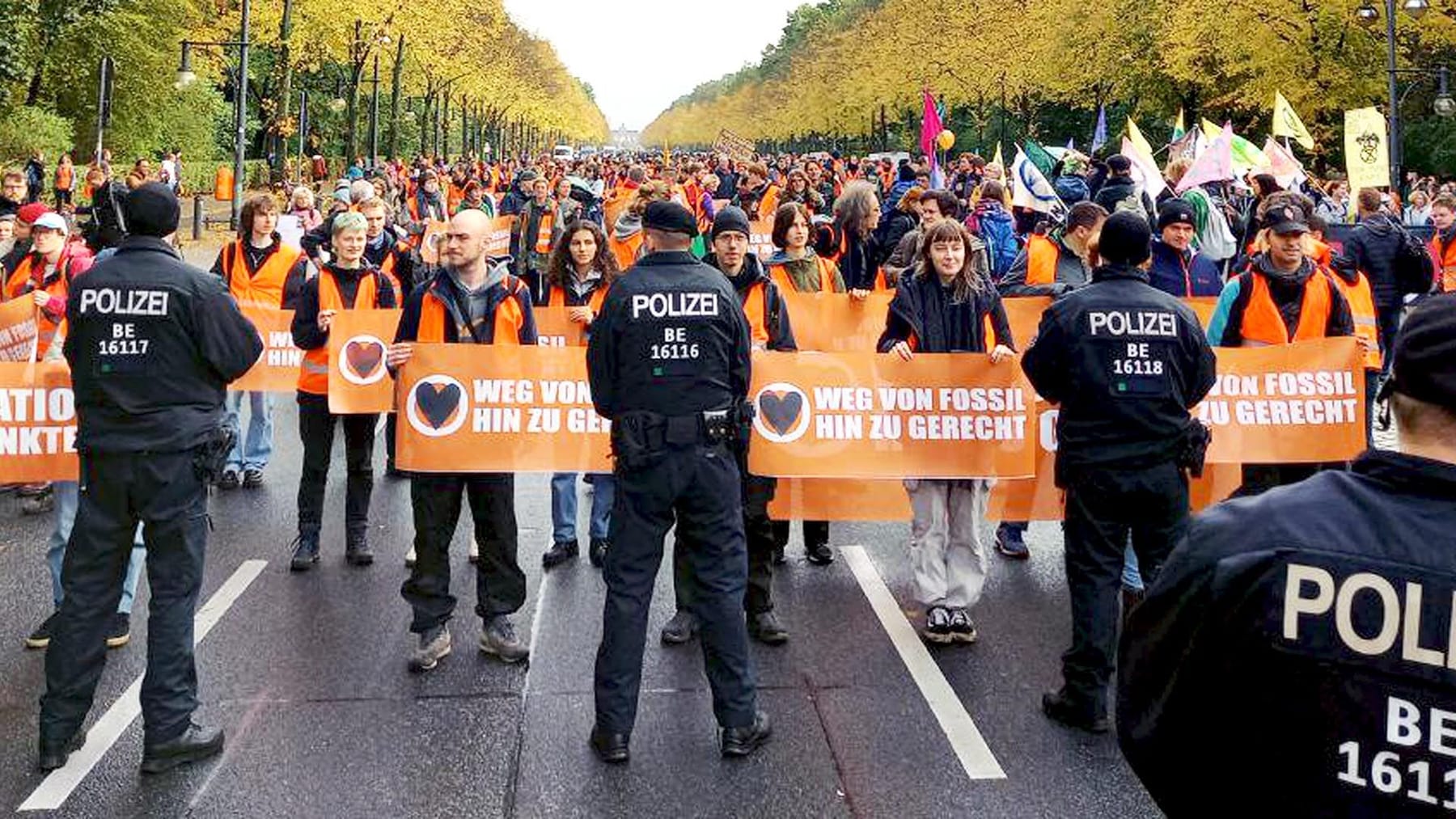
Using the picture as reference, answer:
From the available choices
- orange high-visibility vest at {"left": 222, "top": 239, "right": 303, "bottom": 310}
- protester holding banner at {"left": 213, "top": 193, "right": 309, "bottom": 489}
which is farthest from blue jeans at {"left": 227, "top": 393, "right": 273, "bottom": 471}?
orange high-visibility vest at {"left": 222, "top": 239, "right": 303, "bottom": 310}

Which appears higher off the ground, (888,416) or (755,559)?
(888,416)

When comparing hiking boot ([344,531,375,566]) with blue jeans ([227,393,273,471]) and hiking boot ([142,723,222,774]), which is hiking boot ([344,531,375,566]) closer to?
blue jeans ([227,393,273,471])

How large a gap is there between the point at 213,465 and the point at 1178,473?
372cm

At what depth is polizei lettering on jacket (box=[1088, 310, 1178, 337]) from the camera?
4.79 meters

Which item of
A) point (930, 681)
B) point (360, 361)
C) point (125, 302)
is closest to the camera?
point (125, 302)

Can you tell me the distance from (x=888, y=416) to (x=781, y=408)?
0.55 meters

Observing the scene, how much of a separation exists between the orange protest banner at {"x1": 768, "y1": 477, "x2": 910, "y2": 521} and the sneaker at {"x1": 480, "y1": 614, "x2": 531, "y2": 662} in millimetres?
1814

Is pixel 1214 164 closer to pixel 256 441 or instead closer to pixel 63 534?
pixel 256 441

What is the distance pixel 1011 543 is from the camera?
7695 millimetres

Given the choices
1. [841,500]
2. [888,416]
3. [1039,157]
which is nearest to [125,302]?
[888,416]

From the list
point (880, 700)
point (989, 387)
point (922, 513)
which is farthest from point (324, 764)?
point (989, 387)

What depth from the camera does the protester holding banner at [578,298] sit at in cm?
739

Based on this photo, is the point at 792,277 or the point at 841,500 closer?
the point at 841,500

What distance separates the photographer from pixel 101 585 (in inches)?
184
